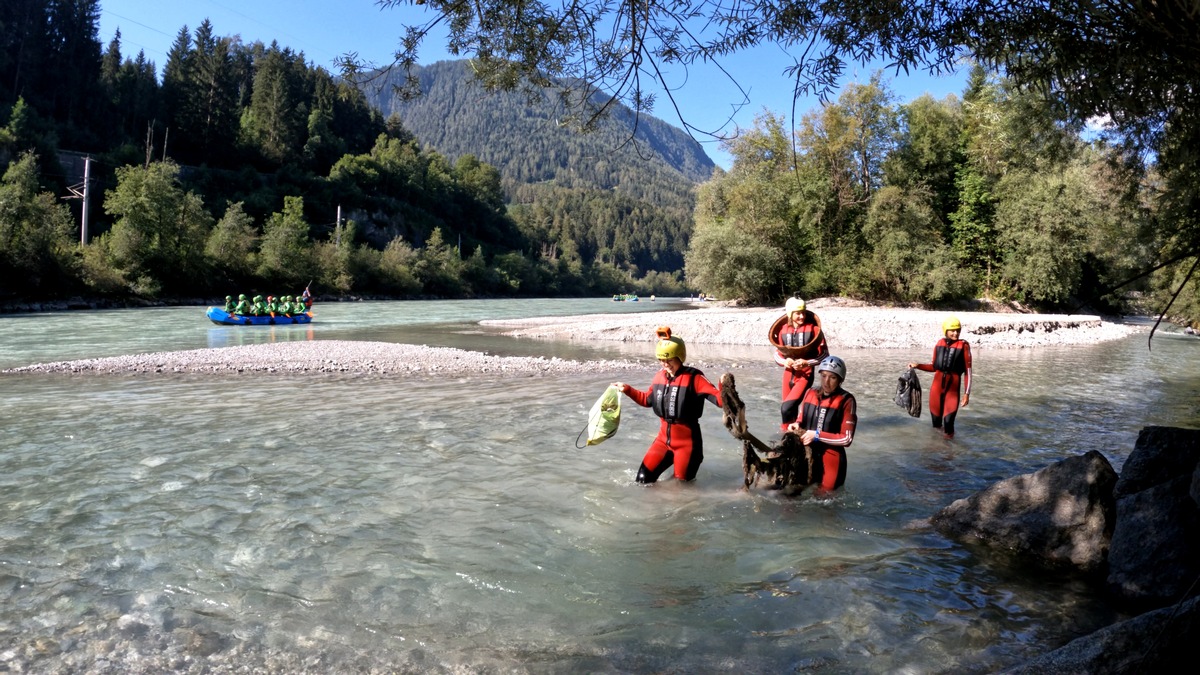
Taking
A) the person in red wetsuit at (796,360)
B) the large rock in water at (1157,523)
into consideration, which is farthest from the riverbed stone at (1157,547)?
the person in red wetsuit at (796,360)

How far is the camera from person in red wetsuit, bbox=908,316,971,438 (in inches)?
400

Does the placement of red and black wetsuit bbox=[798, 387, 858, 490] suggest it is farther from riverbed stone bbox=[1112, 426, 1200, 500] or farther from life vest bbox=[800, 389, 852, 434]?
riverbed stone bbox=[1112, 426, 1200, 500]

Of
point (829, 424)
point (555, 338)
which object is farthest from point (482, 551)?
point (555, 338)

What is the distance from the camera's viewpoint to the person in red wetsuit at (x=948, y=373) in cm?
1016

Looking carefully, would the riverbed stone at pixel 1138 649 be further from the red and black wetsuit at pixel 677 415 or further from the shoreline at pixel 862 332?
the shoreline at pixel 862 332

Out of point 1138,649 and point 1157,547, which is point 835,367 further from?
point 1138,649

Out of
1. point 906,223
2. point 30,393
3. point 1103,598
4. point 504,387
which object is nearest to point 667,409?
point 1103,598

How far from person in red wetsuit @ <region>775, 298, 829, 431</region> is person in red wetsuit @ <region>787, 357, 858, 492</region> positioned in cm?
77

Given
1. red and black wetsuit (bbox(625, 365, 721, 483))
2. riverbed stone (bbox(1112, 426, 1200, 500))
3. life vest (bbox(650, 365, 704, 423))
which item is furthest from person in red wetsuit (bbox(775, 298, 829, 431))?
riverbed stone (bbox(1112, 426, 1200, 500))

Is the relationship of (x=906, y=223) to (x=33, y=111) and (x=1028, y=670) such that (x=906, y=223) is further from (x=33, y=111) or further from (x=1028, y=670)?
(x=33, y=111)

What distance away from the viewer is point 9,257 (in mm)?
39312

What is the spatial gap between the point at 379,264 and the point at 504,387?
71.2 meters

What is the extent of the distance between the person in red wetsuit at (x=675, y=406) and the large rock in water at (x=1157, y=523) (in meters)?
3.37

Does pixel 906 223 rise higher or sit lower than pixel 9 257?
higher
